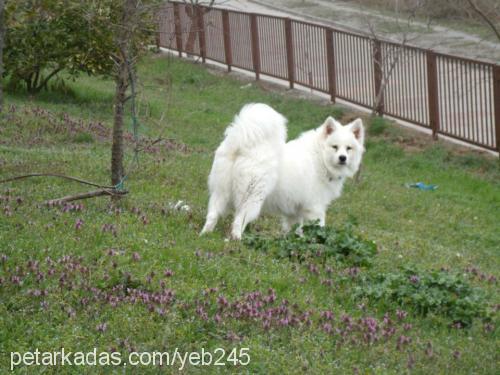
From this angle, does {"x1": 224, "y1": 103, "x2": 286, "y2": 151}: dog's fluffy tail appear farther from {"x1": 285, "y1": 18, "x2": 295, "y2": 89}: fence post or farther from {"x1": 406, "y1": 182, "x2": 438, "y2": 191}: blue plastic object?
{"x1": 285, "y1": 18, "x2": 295, "y2": 89}: fence post

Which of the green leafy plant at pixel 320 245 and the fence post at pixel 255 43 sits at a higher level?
the green leafy plant at pixel 320 245

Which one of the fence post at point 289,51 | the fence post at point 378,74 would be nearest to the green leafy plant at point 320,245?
the fence post at point 378,74

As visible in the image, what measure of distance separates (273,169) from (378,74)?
9483 millimetres

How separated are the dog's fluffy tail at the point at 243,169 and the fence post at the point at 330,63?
1063cm

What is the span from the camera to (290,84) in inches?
789

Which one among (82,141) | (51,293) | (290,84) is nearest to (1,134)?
(82,141)

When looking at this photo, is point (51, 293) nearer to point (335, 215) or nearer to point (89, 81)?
point (335, 215)

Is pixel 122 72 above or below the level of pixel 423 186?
above

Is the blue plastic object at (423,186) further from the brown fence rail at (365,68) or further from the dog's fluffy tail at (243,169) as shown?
the dog's fluffy tail at (243,169)

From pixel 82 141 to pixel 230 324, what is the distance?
7.67 m

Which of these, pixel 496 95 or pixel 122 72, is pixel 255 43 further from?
pixel 122 72

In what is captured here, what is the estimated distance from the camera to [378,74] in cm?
1683

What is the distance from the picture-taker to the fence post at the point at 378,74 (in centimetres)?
1653

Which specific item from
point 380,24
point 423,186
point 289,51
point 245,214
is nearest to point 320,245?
point 245,214
